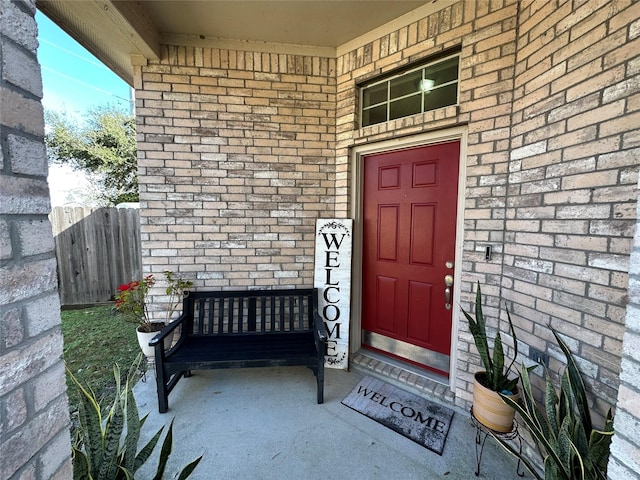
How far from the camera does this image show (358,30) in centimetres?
235

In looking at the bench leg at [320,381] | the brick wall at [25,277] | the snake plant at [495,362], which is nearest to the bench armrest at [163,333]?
the bench leg at [320,381]

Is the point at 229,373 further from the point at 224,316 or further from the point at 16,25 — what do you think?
the point at 16,25

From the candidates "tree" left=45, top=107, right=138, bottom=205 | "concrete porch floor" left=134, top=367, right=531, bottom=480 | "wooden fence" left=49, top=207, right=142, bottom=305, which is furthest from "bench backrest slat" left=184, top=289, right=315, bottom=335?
"tree" left=45, top=107, right=138, bottom=205

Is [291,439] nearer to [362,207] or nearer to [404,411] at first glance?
[404,411]

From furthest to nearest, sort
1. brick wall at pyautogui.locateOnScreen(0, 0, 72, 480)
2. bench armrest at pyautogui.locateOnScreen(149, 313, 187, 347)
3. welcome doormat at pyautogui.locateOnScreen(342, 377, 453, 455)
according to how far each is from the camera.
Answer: bench armrest at pyautogui.locateOnScreen(149, 313, 187, 347) → welcome doormat at pyautogui.locateOnScreen(342, 377, 453, 455) → brick wall at pyautogui.locateOnScreen(0, 0, 72, 480)

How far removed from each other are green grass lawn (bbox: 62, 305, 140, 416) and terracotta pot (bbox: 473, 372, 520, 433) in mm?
2624

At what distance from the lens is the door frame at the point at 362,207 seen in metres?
2.07

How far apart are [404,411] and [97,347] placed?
3144mm

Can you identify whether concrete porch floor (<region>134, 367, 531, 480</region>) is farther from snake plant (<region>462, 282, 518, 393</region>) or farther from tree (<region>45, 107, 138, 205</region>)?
tree (<region>45, 107, 138, 205</region>)

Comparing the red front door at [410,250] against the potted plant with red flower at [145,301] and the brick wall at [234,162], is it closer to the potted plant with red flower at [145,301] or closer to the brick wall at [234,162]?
the brick wall at [234,162]

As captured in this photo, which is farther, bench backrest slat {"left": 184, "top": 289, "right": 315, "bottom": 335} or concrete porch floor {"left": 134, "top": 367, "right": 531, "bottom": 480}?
bench backrest slat {"left": 184, "top": 289, "right": 315, "bottom": 335}

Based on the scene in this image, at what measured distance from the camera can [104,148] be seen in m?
6.61

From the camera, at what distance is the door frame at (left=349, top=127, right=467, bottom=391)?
6.79 ft


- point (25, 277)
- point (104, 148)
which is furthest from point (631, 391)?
point (104, 148)
